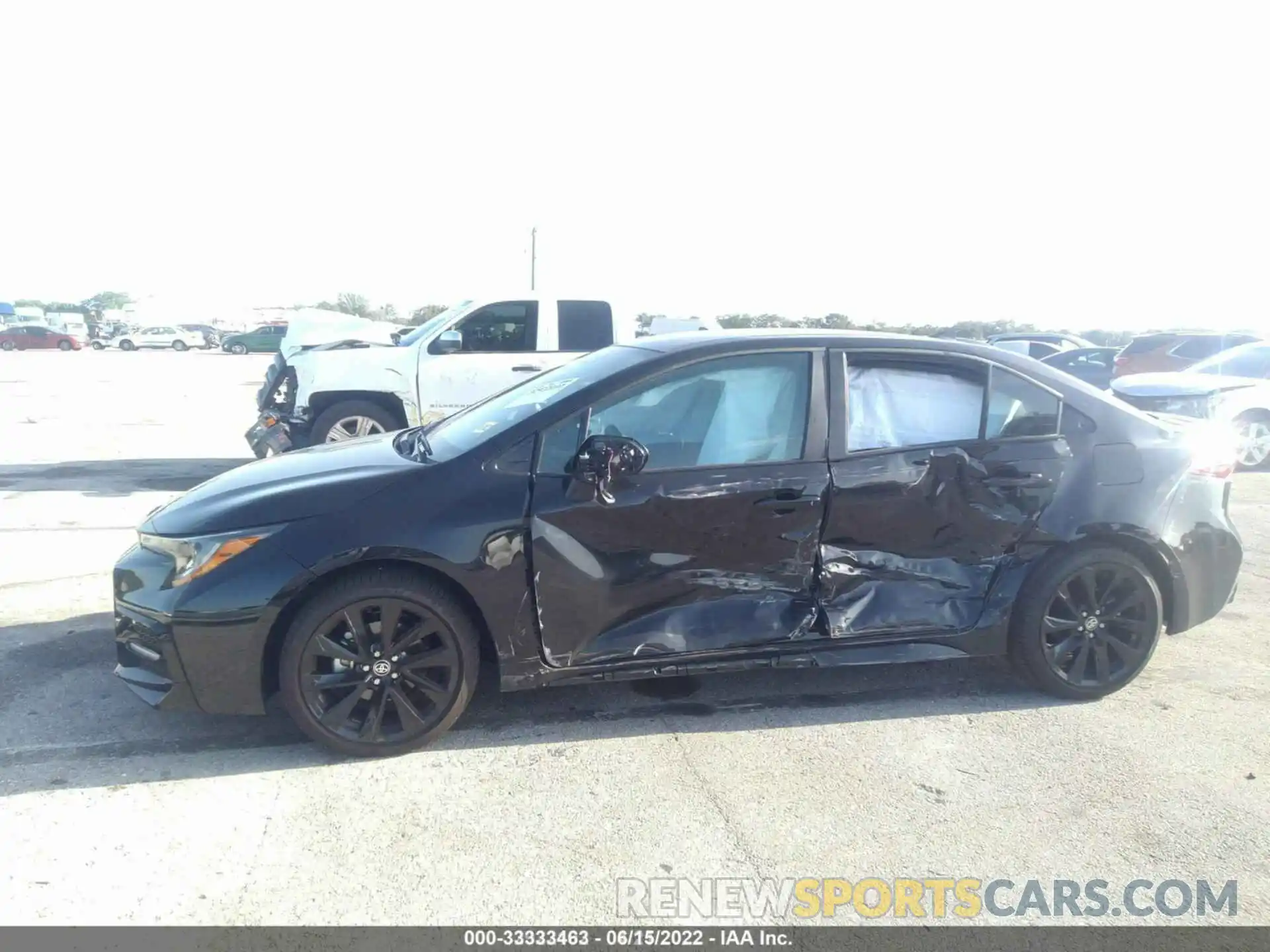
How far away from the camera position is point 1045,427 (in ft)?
14.2

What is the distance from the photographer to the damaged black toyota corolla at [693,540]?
358 cm

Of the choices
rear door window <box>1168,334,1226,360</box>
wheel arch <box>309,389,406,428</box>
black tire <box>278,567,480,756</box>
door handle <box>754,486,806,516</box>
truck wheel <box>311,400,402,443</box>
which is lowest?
black tire <box>278,567,480,756</box>

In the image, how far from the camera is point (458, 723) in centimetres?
396

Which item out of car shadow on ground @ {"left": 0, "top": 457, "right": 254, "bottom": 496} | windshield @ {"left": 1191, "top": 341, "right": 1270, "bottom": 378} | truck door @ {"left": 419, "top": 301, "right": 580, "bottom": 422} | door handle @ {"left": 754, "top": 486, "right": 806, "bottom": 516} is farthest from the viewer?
windshield @ {"left": 1191, "top": 341, "right": 1270, "bottom": 378}

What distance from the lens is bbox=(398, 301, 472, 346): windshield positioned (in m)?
9.50

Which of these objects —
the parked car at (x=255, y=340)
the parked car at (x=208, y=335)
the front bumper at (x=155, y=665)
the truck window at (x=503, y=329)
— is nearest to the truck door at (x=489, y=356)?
the truck window at (x=503, y=329)

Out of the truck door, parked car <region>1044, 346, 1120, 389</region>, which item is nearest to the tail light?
the truck door

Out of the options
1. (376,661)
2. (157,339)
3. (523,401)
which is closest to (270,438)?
(523,401)

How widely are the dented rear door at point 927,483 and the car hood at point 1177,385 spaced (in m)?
7.66

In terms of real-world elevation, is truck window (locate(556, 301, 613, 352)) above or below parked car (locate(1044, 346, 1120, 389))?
above

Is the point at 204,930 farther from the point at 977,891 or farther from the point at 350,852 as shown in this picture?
the point at 977,891

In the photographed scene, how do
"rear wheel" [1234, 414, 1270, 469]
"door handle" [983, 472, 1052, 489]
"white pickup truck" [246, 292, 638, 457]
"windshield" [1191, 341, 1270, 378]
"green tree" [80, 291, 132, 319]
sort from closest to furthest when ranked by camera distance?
"door handle" [983, 472, 1052, 489], "white pickup truck" [246, 292, 638, 457], "rear wheel" [1234, 414, 1270, 469], "windshield" [1191, 341, 1270, 378], "green tree" [80, 291, 132, 319]

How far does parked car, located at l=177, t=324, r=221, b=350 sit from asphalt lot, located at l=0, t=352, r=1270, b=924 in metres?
53.5

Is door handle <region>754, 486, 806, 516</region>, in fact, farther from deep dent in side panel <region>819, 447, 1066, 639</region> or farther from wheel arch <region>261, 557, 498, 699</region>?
wheel arch <region>261, 557, 498, 699</region>
